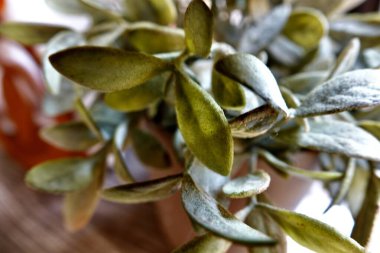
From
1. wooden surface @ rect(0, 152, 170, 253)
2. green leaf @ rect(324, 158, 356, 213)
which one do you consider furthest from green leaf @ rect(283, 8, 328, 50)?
wooden surface @ rect(0, 152, 170, 253)

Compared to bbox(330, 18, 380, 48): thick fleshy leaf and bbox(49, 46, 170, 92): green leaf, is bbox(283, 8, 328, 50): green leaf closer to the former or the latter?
bbox(330, 18, 380, 48): thick fleshy leaf

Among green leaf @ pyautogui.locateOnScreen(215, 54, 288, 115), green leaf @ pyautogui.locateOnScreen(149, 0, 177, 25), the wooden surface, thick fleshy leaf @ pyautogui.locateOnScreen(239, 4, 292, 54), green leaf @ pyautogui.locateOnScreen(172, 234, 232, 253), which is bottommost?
the wooden surface

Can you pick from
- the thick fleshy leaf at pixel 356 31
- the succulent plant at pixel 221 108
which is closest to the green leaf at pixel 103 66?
the succulent plant at pixel 221 108

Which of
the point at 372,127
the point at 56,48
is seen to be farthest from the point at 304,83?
the point at 56,48

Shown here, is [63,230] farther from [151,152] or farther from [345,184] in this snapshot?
[345,184]

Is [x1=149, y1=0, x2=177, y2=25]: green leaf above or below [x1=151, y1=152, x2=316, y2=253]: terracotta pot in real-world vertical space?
above

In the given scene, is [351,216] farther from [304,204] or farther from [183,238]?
[183,238]

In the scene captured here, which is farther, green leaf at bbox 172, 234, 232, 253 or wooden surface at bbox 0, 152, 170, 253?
wooden surface at bbox 0, 152, 170, 253
